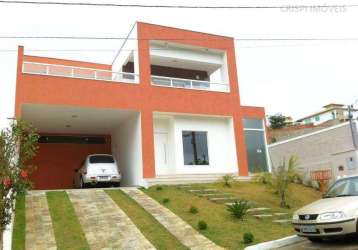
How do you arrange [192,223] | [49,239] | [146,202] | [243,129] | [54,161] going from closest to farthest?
[49,239] < [192,223] < [146,202] < [243,129] < [54,161]

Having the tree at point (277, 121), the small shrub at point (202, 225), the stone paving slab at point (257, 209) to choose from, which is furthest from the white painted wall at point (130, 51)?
the tree at point (277, 121)

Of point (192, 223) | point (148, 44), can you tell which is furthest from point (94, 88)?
point (192, 223)

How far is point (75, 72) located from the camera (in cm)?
1830

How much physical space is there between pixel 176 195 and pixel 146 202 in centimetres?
144

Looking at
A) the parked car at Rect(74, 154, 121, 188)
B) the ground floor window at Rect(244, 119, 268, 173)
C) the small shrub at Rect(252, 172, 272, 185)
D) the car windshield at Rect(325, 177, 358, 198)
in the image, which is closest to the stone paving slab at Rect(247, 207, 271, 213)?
the small shrub at Rect(252, 172, 272, 185)

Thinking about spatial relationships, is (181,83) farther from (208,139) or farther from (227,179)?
(227,179)

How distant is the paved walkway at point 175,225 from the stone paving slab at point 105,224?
0.91 metres

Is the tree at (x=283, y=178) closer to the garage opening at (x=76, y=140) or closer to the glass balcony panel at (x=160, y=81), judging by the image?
the garage opening at (x=76, y=140)

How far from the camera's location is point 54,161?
76.9ft

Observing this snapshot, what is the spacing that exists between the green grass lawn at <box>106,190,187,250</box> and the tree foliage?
11.5 ft

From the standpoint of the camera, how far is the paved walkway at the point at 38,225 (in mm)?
9906

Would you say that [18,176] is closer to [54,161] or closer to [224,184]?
[224,184]

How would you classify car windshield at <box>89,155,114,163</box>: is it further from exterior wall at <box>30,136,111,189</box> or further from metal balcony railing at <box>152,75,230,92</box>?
exterior wall at <box>30,136,111,189</box>

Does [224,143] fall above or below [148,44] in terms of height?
below
